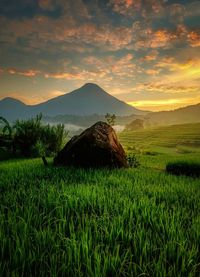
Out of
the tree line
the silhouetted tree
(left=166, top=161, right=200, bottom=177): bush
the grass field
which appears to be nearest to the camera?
the grass field

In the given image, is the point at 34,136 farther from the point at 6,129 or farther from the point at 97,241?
the point at 97,241

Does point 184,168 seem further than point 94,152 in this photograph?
Yes

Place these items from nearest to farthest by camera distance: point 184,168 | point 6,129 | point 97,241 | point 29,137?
point 97,241 → point 184,168 → point 6,129 → point 29,137

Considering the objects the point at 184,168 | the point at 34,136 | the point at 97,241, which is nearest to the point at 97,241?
the point at 97,241

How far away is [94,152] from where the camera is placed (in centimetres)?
904

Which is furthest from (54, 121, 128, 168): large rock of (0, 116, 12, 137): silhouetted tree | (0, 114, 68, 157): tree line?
(0, 116, 12, 137): silhouetted tree

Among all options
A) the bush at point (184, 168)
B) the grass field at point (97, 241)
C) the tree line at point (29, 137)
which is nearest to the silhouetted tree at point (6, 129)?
the tree line at point (29, 137)

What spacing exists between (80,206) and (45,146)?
9.83 m

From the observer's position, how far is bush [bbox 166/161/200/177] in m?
9.02

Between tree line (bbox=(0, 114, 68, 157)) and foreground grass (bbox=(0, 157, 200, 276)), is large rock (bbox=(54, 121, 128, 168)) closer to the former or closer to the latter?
tree line (bbox=(0, 114, 68, 157))

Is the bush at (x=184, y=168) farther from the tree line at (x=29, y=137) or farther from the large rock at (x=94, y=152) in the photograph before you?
the tree line at (x=29, y=137)

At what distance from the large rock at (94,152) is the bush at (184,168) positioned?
1.60 metres

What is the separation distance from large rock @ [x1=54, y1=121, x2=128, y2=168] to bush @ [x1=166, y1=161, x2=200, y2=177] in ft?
5.26

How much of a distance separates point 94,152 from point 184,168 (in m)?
3.06
